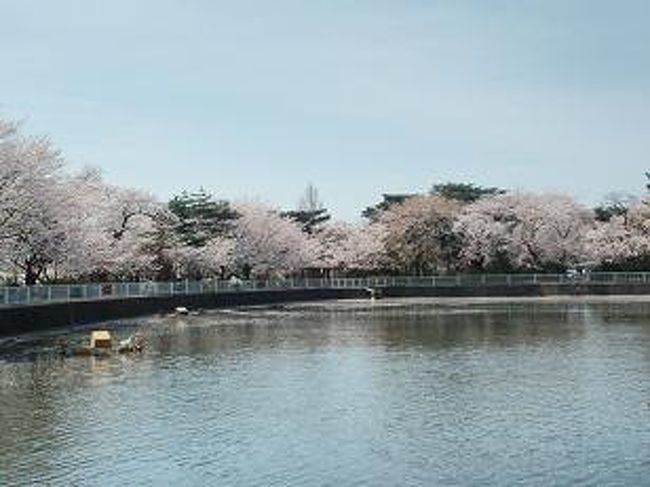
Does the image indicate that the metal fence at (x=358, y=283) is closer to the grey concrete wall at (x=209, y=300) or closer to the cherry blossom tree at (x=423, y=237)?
the grey concrete wall at (x=209, y=300)

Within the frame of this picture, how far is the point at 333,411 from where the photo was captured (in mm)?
22594

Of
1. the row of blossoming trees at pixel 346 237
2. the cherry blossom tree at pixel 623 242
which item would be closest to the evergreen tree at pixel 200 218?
the row of blossoming trees at pixel 346 237

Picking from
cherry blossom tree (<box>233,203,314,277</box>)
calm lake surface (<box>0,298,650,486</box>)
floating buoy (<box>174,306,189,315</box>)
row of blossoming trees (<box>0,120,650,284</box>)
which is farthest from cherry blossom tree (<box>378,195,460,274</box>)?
calm lake surface (<box>0,298,650,486</box>)

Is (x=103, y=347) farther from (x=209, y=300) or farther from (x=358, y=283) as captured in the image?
(x=358, y=283)

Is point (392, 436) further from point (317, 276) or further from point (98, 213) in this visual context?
point (317, 276)

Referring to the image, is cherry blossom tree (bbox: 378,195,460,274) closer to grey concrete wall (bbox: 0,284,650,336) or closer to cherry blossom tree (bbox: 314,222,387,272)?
cherry blossom tree (bbox: 314,222,387,272)

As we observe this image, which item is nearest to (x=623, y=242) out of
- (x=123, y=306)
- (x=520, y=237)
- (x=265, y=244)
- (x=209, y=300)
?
(x=520, y=237)

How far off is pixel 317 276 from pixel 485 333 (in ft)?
223

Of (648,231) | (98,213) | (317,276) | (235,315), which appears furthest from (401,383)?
(317,276)

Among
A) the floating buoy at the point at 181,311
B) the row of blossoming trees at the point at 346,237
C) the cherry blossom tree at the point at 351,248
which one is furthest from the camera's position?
the cherry blossom tree at the point at 351,248

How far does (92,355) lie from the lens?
35.6m

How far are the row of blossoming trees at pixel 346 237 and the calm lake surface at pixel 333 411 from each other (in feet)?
94.3

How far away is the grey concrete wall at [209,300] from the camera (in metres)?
45.8

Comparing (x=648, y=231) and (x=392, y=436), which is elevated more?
(x=648, y=231)
